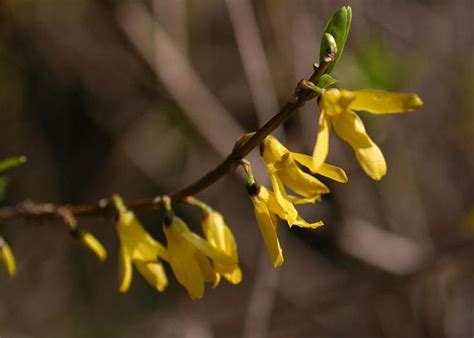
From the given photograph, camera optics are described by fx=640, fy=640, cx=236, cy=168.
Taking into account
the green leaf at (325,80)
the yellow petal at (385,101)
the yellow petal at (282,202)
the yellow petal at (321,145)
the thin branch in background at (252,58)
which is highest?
the green leaf at (325,80)

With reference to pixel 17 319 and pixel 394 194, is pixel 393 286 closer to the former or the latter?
pixel 394 194

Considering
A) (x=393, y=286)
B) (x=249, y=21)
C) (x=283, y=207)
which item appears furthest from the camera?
(x=393, y=286)

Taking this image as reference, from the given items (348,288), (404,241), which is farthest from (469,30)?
(348,288)

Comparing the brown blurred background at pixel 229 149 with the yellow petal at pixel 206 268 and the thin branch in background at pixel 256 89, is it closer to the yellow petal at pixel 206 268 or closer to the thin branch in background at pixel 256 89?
the thin branch in background at pixel 256 89

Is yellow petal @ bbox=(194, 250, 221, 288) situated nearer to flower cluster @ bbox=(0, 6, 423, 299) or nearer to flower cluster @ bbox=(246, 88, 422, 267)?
flower cluster @ bbox=(0, 6, 423, 299)

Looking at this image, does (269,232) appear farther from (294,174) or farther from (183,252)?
(183,252)

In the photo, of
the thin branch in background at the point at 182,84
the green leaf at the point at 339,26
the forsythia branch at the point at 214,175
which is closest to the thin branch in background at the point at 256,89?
the thin branch in background at the point at 182,84

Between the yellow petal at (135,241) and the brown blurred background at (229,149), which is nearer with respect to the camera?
the yellow petal at (135,241)

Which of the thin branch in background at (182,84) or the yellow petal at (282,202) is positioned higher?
the yellow petal at (282,202)
